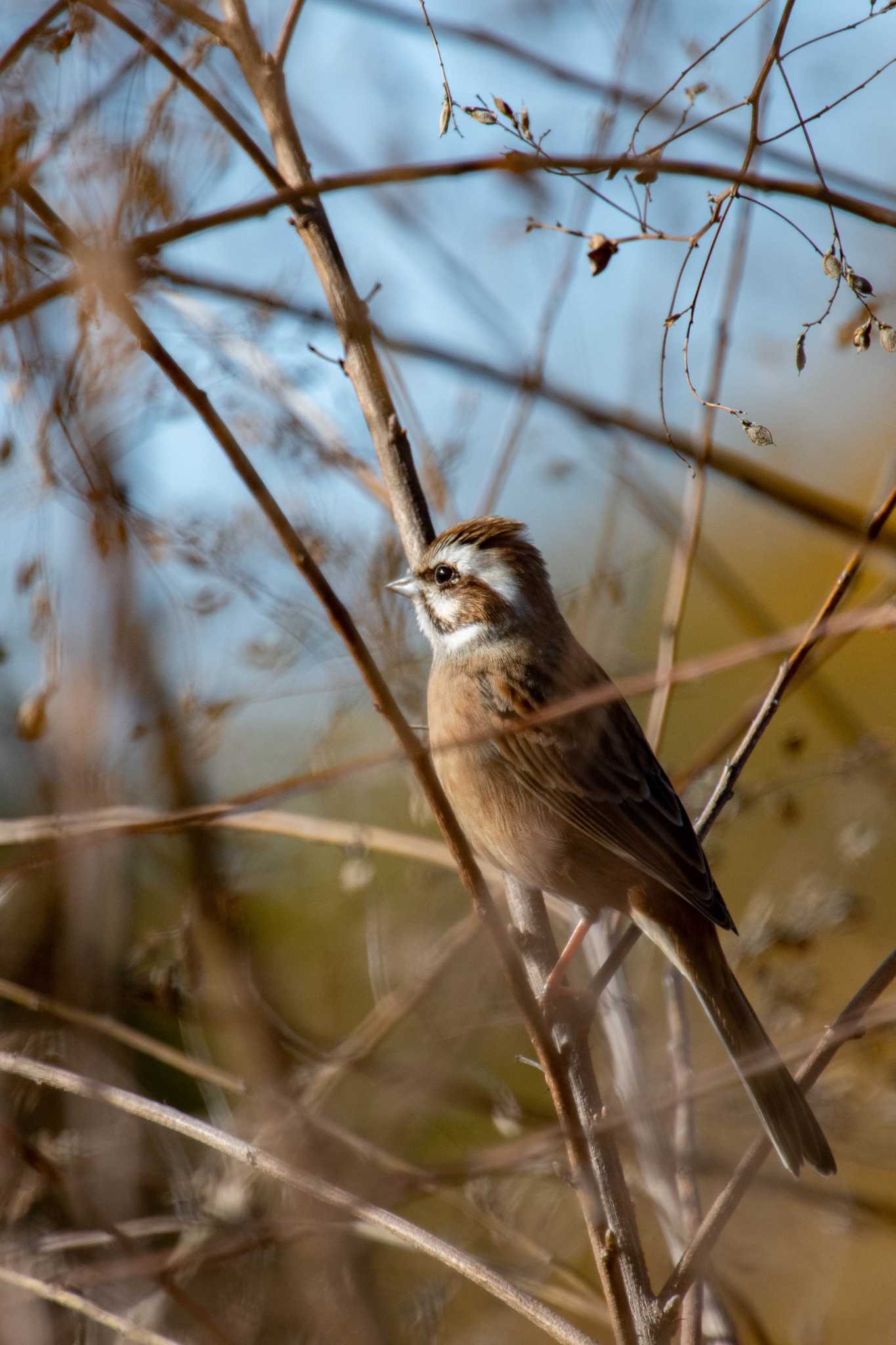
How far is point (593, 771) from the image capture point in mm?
4090

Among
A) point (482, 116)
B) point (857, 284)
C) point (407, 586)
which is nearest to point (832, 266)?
point (857, 284)

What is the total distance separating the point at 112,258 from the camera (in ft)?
6.05

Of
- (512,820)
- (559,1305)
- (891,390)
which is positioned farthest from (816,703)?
(891,390)

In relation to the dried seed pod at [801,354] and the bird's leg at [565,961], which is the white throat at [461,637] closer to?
the bird's leg at [565,961]

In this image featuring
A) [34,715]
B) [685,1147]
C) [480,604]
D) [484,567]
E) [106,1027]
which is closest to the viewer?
[106,1027]

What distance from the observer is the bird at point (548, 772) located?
3.77m

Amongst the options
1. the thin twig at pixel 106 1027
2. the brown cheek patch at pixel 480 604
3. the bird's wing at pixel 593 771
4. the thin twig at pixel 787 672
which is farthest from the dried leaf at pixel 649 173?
the brown cheek patch at pixel 480 604

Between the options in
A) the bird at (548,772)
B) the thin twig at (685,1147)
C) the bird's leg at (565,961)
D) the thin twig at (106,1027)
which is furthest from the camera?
the bird at (548,772)

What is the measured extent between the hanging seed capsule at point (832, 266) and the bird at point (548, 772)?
1.61 metres

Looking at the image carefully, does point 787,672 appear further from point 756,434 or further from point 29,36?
point 29,36

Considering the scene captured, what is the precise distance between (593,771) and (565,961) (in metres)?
0.76

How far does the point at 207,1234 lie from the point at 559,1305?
1158 millimetres

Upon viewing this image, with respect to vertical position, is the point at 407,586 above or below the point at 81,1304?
above

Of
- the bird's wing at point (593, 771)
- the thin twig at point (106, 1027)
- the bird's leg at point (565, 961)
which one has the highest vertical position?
the bird's wing at point (593, 771)
